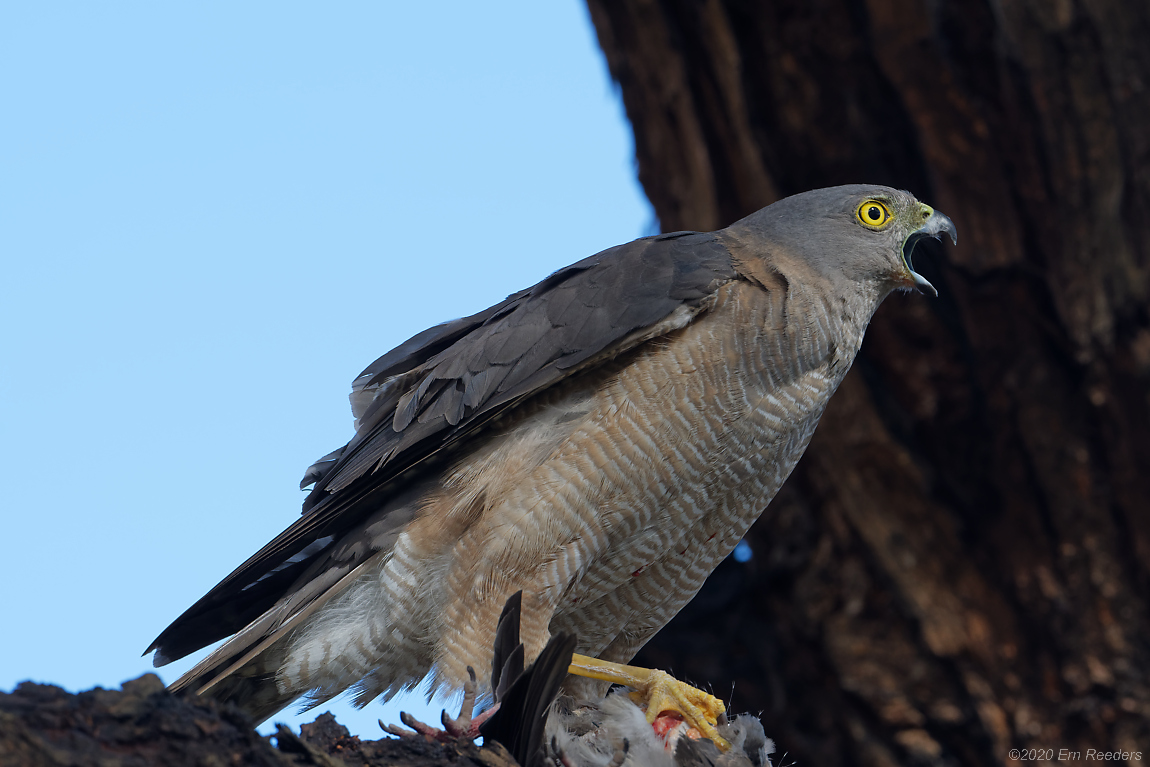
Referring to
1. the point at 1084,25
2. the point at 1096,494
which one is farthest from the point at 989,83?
the point at 1096,494

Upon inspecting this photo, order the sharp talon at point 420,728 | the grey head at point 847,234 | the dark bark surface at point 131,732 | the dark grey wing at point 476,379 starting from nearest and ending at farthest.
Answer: the dark bark surface at point 131,732, the sharp talon at point 420,728, the dark grey wing at point 476,379, the grey head at point 847,234

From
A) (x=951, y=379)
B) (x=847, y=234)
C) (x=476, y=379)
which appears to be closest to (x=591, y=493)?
(x=476, y=379)

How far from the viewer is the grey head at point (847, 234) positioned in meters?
3.46

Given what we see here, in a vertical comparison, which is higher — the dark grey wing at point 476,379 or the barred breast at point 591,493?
the dark grey wing at point 476,379

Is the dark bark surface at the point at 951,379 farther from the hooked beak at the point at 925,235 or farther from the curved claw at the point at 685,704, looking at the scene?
the curved claw at the point at 685,704

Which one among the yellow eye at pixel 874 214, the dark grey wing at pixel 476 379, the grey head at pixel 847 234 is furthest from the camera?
the yellow eye at pixel 874 214

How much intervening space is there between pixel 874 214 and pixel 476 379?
→ 169 centimetres

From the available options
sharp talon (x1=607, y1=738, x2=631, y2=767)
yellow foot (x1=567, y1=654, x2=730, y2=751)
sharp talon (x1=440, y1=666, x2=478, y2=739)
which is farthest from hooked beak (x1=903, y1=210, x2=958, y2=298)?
sharp talon (x1=440, y1=666, x2=478, y2=739)

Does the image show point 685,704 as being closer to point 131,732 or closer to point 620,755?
point 620,755

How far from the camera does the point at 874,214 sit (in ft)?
11.9

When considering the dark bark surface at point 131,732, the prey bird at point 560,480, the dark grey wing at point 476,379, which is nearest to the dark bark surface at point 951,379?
the prey bird at point 560,480

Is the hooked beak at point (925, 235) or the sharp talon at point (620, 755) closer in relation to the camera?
the sharp talon at point (620, 755)

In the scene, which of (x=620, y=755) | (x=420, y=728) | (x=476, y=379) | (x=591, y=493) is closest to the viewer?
(x=420, y=728)

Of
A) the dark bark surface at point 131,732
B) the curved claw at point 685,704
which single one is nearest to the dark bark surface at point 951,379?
the curved claw at point 685,704
